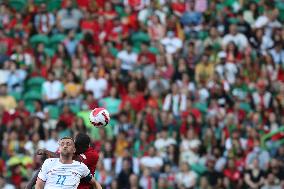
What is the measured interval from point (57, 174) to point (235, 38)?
44.9ft

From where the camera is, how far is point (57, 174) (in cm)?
1552

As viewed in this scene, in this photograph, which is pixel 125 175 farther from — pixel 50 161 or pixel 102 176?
pixel 50 161

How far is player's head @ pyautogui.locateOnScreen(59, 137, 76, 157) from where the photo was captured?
15258 mm

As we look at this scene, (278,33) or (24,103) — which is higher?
(278,33)

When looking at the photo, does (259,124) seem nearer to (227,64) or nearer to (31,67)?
(227,64)

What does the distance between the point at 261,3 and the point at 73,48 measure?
5191mm

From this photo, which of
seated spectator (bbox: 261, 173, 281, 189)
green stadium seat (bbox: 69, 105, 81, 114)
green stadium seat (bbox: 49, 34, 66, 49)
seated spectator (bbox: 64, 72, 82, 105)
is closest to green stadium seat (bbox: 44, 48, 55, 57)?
green stadium seat (bbox: 49, 34, 66, 49)

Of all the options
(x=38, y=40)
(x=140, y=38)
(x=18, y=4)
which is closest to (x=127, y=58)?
(x=140, y=38)

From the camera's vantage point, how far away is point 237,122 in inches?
1017

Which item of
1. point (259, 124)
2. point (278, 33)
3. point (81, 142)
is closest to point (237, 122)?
point (259, 124)

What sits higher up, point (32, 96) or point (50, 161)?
point (32, 96)

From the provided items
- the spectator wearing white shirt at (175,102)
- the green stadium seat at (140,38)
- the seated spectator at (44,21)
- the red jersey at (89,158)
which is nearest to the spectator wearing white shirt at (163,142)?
the spectator wearing white shirt at (175,102)

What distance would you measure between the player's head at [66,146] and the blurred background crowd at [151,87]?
808 cm

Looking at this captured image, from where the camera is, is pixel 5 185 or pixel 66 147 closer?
pixel 66 147
